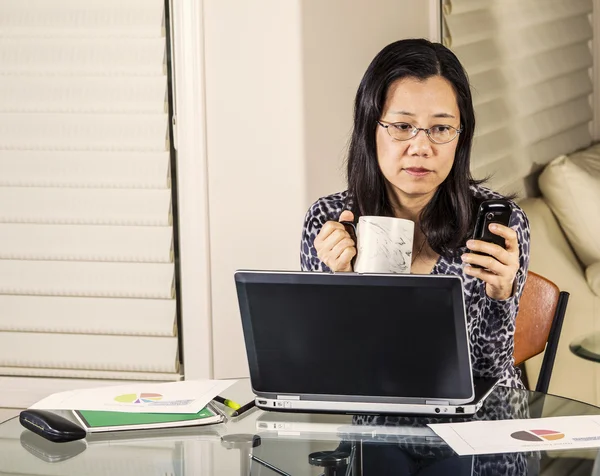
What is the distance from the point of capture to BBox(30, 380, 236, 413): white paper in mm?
1668

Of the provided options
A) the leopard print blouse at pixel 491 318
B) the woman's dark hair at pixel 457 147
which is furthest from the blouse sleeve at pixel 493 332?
the woman's dark hair at pixel 457 147

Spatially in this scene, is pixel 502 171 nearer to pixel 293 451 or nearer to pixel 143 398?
pixel 143 398

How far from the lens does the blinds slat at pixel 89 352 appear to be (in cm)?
296

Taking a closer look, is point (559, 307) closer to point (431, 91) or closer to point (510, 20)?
point (431, 91)

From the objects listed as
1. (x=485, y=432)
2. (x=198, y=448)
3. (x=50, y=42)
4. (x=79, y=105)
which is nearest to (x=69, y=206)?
(x=79, y=105)

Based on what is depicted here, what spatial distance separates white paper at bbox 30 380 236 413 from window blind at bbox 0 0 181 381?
1162 mm

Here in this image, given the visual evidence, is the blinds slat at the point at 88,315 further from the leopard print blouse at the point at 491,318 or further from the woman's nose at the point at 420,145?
the woman's nose at the point at 420,145

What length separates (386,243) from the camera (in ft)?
5.41

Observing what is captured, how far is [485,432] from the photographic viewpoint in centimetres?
150

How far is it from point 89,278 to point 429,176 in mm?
1346

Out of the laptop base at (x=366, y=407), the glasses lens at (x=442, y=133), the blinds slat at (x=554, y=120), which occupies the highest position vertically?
the blinds slat at (x=554, y=120)

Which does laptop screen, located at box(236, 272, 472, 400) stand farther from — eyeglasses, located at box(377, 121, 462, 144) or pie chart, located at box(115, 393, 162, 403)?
eyeglasses, located at box(377, 121, 462, 144)

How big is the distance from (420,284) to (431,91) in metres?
0.68

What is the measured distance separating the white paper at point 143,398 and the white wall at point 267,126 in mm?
1014
